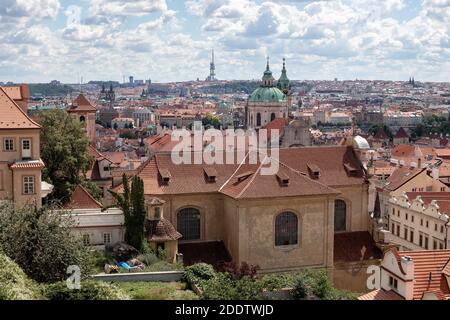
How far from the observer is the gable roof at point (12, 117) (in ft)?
119

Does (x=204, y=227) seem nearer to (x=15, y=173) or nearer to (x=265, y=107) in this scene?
(x=15, y=173)

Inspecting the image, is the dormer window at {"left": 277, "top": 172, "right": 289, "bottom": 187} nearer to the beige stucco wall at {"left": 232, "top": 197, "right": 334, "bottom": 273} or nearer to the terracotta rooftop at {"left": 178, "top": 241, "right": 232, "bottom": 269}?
the beige stucco wall at {"left": 232, "top": 197, "right": 334, "bottom": 273}

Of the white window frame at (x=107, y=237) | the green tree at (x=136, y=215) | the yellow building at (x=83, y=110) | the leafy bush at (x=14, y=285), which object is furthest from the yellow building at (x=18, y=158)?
the yellow building at (x=83, y=110)

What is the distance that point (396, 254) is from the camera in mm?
30281

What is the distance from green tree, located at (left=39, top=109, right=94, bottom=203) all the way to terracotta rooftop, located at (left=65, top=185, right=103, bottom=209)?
45.4 inches

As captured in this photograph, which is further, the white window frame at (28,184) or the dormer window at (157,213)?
the white window frame at (28,184)

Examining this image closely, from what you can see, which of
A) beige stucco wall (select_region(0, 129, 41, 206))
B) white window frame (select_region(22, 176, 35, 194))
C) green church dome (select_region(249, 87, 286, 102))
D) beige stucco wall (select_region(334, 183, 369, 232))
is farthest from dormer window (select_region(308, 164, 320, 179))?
green church dome (select_region(249, 87, 286, 102))

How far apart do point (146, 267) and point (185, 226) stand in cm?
658

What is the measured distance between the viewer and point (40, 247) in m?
27.1

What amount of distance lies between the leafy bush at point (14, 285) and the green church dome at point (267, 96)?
111m

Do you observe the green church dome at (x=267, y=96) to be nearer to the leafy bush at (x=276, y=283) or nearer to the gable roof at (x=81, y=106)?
the gable roof at (x=81, y=106)
